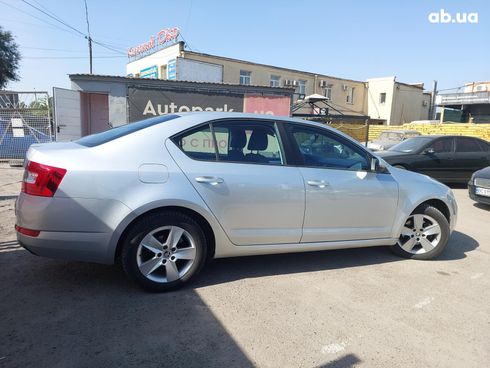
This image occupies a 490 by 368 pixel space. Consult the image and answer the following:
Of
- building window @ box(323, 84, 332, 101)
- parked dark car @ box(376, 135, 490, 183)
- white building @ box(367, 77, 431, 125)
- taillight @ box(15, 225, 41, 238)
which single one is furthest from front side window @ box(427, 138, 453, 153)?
white building @ box(367, 77, 431, 125)

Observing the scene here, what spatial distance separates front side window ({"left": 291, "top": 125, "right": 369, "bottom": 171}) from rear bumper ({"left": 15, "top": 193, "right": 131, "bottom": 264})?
5.97 ft

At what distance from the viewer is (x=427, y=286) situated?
3.64 meters

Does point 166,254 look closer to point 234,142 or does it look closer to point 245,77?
point 234,142

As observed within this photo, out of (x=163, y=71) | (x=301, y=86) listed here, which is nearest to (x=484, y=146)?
(x=301, y=86)

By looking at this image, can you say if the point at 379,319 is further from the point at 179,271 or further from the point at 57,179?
the point at 57,179

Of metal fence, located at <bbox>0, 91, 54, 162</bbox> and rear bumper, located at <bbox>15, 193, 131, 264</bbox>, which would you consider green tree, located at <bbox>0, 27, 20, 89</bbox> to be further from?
rear bumper, located at <bbox>15, 193, 131, 264</bbox>

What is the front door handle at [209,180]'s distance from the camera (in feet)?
10.4

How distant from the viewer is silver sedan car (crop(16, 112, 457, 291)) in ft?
9.53

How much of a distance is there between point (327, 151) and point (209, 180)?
1.40 meters

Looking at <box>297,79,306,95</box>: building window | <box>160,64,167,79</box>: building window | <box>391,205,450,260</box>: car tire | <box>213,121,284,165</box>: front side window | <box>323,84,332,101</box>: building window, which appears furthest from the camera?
<box>323,84,332,101</box>: building window

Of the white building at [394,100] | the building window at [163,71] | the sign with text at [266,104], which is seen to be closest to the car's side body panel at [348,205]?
the sign with text at [266,104]

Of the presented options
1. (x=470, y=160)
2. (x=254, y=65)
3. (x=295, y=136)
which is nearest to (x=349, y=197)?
(x=295, y=136)

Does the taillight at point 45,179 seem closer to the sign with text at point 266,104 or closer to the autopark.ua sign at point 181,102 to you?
the autopark.ua sign at point 181,102

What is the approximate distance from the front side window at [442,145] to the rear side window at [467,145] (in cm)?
24
